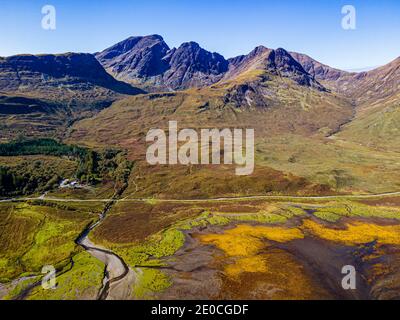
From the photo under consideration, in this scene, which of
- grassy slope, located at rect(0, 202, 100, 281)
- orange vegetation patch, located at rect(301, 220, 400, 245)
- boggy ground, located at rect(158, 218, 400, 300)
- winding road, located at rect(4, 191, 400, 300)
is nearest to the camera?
boggy ground, located at rect(158, 218, 400, 300)

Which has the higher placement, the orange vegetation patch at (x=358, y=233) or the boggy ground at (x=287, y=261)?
the orange vegetation patch at (x=358, y=233)

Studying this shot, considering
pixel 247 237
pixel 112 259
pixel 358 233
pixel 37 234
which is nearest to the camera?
pixel 112 259

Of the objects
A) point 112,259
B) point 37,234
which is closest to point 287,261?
point 112,259

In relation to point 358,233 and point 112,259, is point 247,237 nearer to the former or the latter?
point 358,233

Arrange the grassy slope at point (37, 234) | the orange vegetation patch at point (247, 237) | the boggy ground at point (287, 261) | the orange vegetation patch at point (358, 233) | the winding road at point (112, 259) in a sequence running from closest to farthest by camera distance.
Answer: the boggy ground at point (287, 261)
the winding road at point (112, 259)
the grassy slope at point (37, 234)
the orange vegetation patch at point (247, 237)
the orange vegetation patch at point (358, 233)

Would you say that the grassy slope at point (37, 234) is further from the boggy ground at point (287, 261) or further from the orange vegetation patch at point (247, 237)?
the orange vegetation patch at point (247, 237)

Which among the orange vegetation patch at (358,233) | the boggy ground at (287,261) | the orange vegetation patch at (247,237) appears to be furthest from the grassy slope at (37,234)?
the orange vegetation patch at (358,233)

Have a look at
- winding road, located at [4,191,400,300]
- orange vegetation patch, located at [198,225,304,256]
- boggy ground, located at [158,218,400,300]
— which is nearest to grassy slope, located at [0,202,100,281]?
winding road, located at [4,191,400,300]

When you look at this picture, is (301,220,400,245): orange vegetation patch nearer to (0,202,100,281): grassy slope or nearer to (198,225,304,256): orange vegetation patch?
(198,225,304,256): orange vegetation patch

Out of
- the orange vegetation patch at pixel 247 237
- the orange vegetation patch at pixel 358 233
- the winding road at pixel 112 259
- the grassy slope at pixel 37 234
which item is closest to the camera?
the winding road at pixel 112 259

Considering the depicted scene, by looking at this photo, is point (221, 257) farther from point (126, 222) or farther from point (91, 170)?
point (91, 170)
